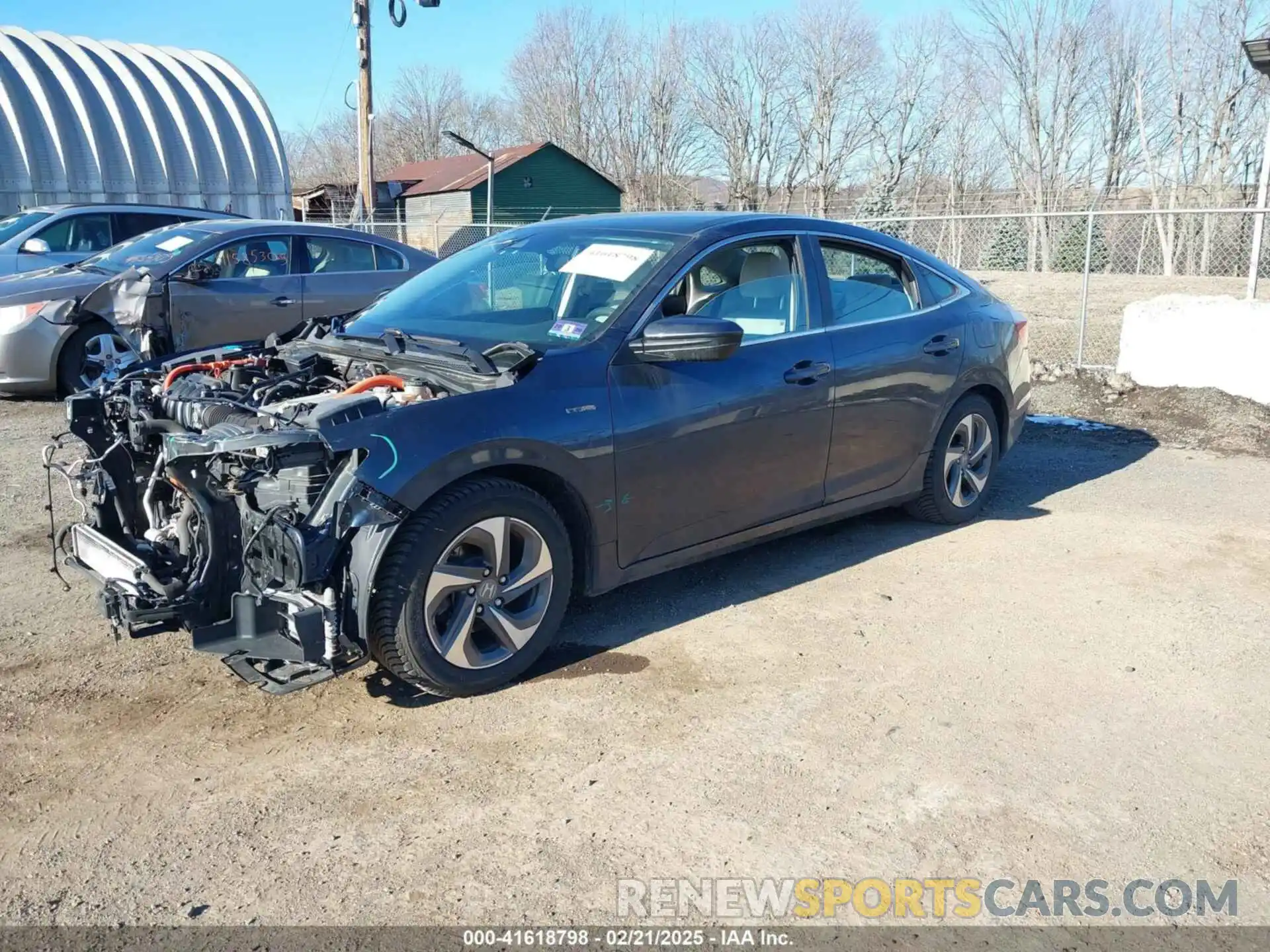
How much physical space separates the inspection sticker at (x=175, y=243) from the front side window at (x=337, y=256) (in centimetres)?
Result: 97

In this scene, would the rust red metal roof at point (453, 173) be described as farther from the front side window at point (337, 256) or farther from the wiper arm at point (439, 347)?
the wiper arm at point (439, 347)

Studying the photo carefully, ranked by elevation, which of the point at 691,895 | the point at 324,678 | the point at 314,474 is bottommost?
the point at 691,895

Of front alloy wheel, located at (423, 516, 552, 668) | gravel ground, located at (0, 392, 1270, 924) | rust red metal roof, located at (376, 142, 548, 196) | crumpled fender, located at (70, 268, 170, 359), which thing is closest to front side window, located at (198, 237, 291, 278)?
crumpled fender, located at (70, 268, 170, 359)

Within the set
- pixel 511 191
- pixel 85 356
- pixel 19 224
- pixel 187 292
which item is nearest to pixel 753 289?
pixel 187 292

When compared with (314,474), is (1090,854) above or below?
below

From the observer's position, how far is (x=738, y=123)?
151ft

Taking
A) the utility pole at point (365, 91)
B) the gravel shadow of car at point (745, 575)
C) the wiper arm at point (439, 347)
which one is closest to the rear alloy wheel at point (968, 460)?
the gravel shadow of car at point (745, 575)

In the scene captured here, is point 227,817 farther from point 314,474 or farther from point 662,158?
point 662,158

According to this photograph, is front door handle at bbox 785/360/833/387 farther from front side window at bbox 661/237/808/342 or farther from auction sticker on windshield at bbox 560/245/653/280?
auction sticker on windshield at bbox 560/245/653/280

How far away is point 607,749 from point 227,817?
1176 mm

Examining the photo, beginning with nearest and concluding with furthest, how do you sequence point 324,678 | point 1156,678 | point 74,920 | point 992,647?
point 74,920 → point 324,678 → point 1156,678 → point 992,647

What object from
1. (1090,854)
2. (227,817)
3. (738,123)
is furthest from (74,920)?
(738,123)

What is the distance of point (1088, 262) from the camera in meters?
10.4

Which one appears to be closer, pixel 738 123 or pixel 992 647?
pixel 992 647
